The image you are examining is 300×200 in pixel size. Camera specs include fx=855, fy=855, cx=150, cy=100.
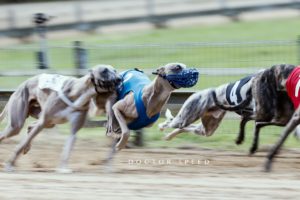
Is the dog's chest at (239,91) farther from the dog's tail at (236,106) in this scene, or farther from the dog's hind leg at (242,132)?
the dog's hind leg at (242,132)

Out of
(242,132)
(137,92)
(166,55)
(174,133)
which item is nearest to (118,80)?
(137,92)

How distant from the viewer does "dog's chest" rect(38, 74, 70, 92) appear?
7715 mm

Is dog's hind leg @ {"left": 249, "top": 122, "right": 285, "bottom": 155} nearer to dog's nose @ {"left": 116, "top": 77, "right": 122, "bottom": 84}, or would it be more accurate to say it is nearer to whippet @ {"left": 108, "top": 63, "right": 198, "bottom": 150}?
whippet @ {"left": 108, "top": 63, "right": 198, "bottom": 150}

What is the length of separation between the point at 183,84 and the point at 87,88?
2.80 feet

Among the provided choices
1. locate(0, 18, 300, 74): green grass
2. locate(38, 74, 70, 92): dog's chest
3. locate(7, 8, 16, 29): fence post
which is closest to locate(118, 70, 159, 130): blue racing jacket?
locate(38, 74, 70, 92): dog's chest

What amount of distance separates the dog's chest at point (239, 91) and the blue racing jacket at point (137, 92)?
0.95m

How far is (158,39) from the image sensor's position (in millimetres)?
18453

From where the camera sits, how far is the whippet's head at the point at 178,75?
24.9ft

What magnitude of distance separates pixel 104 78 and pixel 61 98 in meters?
0.46

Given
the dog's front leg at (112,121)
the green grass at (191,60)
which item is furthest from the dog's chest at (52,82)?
the green grass at (191,60)

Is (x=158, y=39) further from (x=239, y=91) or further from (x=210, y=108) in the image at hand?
(x=239, y=91)

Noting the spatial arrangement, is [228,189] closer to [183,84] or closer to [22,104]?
[183,84]

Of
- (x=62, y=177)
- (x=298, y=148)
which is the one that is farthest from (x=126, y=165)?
(x=298, y=148)

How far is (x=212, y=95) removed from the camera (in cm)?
869
